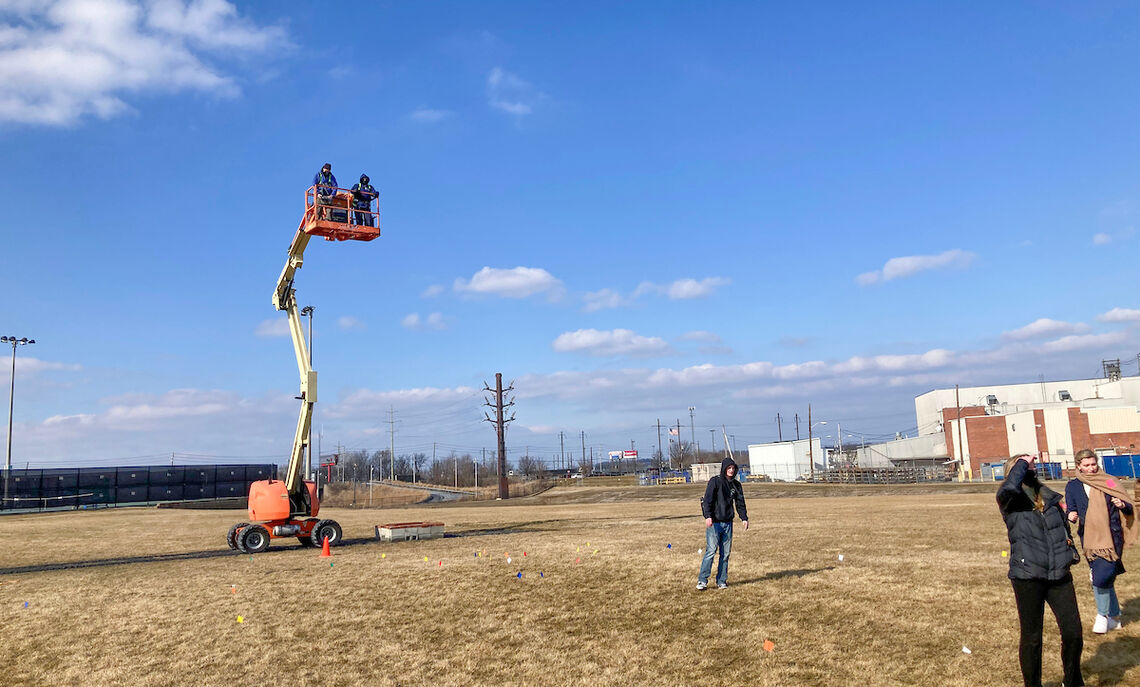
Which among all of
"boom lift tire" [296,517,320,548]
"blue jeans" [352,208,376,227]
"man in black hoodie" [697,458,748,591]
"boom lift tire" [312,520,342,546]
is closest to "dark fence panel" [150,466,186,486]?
"boom lift tire" [296,517,320,548]

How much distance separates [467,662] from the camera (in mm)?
8844

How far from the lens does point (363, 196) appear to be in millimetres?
21516

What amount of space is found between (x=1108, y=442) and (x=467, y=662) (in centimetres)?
8912

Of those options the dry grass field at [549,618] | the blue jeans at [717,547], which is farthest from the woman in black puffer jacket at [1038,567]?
the blue jeans at [717,547]

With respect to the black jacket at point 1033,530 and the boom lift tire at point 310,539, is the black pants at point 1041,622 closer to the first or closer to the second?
the black jacket at point 1033,530

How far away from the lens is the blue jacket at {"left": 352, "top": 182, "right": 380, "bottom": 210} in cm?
2141

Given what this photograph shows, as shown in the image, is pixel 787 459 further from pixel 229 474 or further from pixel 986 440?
pixel 229 474

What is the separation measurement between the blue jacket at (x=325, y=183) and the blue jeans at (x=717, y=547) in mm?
14320

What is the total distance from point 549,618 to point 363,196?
1448 centimetres

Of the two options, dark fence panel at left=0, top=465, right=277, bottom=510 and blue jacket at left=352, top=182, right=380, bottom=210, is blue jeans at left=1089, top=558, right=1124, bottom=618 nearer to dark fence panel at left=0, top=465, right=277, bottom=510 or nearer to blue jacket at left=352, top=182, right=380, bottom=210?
blue jacket at left=352, top=182, right=380, bottom=210

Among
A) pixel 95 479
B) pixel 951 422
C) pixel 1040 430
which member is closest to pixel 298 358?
pixel 95 479

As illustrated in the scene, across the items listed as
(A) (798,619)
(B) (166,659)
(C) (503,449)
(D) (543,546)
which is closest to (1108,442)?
(C) (503,449)

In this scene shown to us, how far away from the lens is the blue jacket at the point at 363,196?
21406mm

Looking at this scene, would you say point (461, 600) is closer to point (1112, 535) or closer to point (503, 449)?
point (1112, 535)
